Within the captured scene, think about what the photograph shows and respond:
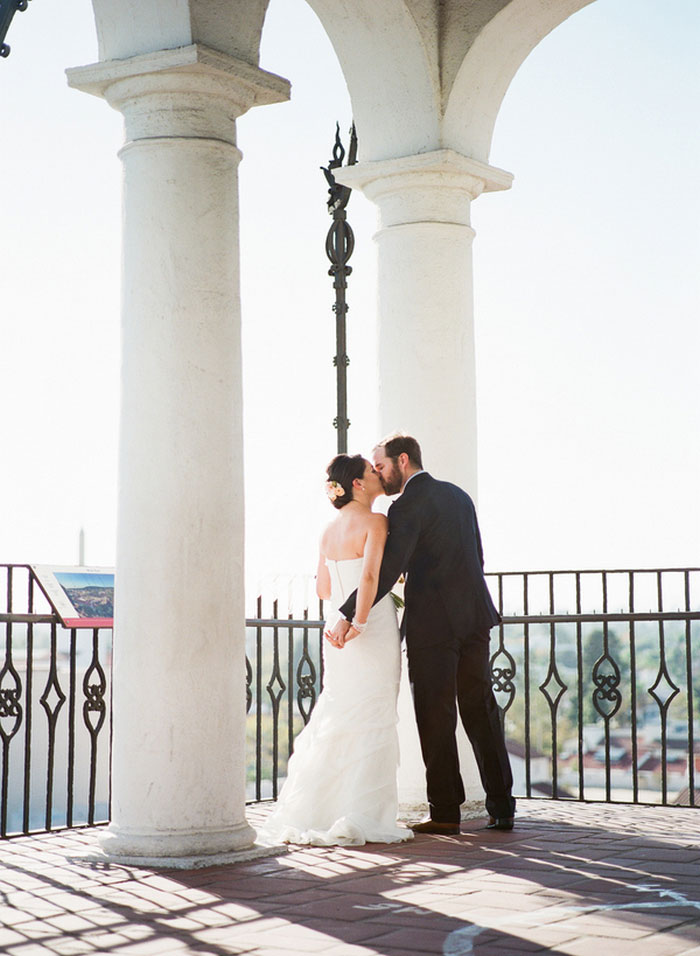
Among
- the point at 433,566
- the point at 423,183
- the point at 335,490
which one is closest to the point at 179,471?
the point at 335,490

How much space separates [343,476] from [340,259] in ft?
8.29

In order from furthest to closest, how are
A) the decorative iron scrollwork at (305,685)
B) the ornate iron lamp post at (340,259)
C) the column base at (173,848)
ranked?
the decorative iron scrollwork at (305,685) < the ornate iron lamp post at (340,259) < the column base at (173,848)

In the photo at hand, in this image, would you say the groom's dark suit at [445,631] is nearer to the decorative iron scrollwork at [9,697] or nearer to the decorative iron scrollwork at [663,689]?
the decorative iron scrollwork at [663,689]

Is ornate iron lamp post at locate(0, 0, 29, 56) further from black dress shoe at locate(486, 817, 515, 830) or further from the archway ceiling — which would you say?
black dress shoe at locate(486, 817, 515, 830)

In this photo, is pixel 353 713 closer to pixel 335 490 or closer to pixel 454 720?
pixel 454 720

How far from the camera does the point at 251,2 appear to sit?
5938mm

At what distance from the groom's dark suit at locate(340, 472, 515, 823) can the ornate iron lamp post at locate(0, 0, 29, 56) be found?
2864 millimetres

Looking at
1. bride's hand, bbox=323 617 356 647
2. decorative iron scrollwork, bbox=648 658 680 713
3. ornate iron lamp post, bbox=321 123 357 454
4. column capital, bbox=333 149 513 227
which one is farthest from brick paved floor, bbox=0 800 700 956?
column capital, bbox=333 149 513 227

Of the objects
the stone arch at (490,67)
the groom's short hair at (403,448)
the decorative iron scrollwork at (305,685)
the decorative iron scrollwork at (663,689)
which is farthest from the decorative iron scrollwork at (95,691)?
the stone arch at (490,67)

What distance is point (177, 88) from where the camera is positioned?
5785 millimetres

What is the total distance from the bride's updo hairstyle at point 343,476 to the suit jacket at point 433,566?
10.3 inches

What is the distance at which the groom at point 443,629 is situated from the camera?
21.5 ft

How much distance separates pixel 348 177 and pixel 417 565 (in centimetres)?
245

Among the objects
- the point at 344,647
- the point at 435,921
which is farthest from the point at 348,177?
the point at 435,921
